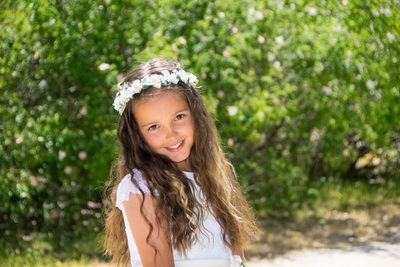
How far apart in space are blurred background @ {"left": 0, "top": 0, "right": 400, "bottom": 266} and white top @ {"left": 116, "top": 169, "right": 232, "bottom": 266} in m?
2.62

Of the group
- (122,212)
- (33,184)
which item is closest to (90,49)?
(33,184)

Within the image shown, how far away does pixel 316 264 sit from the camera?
217 inches

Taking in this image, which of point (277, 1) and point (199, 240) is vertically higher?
point (277, 1)

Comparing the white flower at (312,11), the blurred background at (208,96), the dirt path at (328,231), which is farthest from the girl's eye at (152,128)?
the white flower at (312,11)

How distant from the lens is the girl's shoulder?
272 cm

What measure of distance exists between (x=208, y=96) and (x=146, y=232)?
3000 mm

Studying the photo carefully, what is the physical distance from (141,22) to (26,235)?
1756 millimetres

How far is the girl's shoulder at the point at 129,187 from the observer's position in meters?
2.72

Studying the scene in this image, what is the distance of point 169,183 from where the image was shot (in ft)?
9.21

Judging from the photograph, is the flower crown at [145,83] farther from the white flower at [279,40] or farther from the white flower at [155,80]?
the white flower at [279,40]

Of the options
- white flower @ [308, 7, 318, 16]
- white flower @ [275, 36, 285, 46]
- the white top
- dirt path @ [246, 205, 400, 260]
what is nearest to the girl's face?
the white top

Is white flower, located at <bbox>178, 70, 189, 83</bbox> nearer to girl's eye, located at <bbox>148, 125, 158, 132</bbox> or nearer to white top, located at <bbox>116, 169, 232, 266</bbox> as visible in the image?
girl's eye, located at <bbox>148, 125, 158, 132</bbox>

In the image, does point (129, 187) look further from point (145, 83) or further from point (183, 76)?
point (183, 76)

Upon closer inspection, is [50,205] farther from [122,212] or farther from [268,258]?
[122,212]
